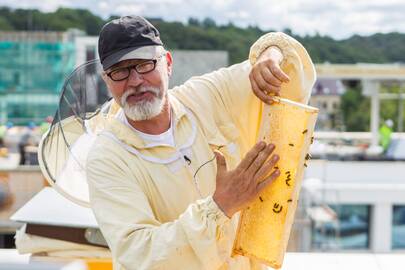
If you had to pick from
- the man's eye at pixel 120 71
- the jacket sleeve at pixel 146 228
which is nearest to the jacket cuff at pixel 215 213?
the jacket sleeve at pixel 146 228

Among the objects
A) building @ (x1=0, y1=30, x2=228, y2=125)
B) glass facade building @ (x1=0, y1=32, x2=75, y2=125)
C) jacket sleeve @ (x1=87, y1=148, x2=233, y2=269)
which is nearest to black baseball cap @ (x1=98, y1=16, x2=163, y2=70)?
jacket sleeve @ (x1=87, y1=148, x2=233, y2=269)

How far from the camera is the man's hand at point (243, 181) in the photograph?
4.78 ft

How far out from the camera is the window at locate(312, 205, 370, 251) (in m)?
16.1

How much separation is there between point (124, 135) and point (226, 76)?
43 centimetres

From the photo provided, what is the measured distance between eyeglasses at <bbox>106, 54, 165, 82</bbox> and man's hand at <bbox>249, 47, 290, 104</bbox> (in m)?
0.29

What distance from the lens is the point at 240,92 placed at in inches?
76.7

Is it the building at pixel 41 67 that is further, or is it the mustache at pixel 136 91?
the building at pixel 41 67

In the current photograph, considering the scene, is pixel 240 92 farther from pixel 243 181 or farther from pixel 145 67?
pixel 243 181

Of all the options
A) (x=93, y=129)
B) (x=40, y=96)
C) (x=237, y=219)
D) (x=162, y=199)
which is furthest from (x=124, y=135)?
(x=40, y=96)

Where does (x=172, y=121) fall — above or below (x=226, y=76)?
below

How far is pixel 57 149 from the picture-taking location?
235 cm

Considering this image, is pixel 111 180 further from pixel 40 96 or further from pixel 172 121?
pixel 40 96

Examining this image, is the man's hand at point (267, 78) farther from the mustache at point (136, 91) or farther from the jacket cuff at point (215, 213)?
the jacket cuff at point (215, 213)

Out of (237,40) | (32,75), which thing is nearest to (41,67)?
(32,75)
